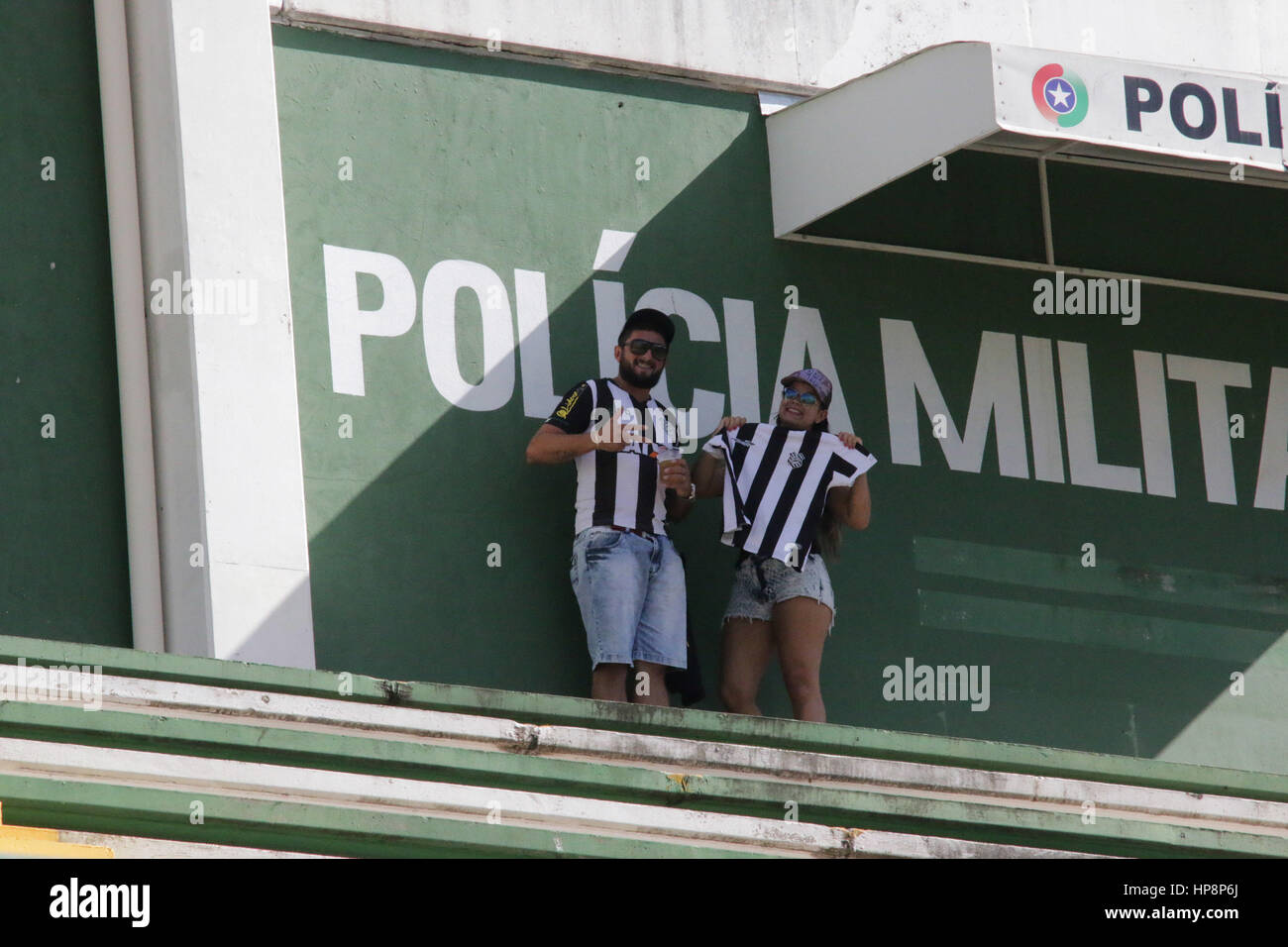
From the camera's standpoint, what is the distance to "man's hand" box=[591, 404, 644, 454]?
9664 millimetres

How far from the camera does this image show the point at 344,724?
720 centimetres

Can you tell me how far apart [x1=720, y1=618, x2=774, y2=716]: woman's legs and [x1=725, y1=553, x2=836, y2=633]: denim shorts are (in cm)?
6

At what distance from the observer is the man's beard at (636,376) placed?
32.0 feet

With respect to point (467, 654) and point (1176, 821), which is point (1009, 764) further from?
point (467, 654)

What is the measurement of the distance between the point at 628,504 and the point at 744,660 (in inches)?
38.0

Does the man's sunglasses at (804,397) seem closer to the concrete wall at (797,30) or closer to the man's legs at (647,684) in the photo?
the man's legs at (647,684)

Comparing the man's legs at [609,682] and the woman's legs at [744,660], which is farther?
the woman's legs at [744,660]

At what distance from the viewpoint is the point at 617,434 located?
31.8 ft

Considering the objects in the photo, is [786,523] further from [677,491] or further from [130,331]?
[130,331]

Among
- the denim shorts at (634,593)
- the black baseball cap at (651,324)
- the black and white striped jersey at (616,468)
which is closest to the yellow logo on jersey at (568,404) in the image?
the black and white striped jersey at (616,468)

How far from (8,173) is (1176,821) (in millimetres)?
5862

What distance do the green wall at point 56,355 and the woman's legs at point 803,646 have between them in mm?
2972
